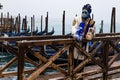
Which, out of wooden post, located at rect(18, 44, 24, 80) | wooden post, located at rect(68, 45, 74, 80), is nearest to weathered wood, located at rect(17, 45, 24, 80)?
wooden post, located at rect(18, 44, 24, 80)

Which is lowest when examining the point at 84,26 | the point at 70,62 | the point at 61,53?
the point at 70,62

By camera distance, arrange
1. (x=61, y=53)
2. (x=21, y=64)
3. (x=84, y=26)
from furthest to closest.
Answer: (x=84, y=26) → (x=61, y=53) → (x=21, y=64)

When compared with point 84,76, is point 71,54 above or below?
above

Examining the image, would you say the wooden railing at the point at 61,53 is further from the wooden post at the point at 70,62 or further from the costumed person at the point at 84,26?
the costumed person at the point at 84,26

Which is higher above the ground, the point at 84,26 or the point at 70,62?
the point at 84,26

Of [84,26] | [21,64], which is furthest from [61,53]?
[21,64]

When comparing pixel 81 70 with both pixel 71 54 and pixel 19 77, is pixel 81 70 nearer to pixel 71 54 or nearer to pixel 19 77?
pixel 71 54

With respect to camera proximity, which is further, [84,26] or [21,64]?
[84,26]

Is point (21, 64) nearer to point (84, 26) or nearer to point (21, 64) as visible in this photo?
point (21, 64)

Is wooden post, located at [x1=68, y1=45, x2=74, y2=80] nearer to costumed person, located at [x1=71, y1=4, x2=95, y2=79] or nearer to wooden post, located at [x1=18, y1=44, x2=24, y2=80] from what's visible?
costumed person, located at [x1=71, y1=4, x2=95, y2=79]

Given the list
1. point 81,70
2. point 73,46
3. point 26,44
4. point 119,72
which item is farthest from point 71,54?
point 119,72

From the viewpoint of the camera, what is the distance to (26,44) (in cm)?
548

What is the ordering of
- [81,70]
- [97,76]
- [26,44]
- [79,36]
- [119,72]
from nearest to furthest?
[26,44] < [79,36] < [81,70] < [97,76] < [119,72]

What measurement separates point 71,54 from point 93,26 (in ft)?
2.53
